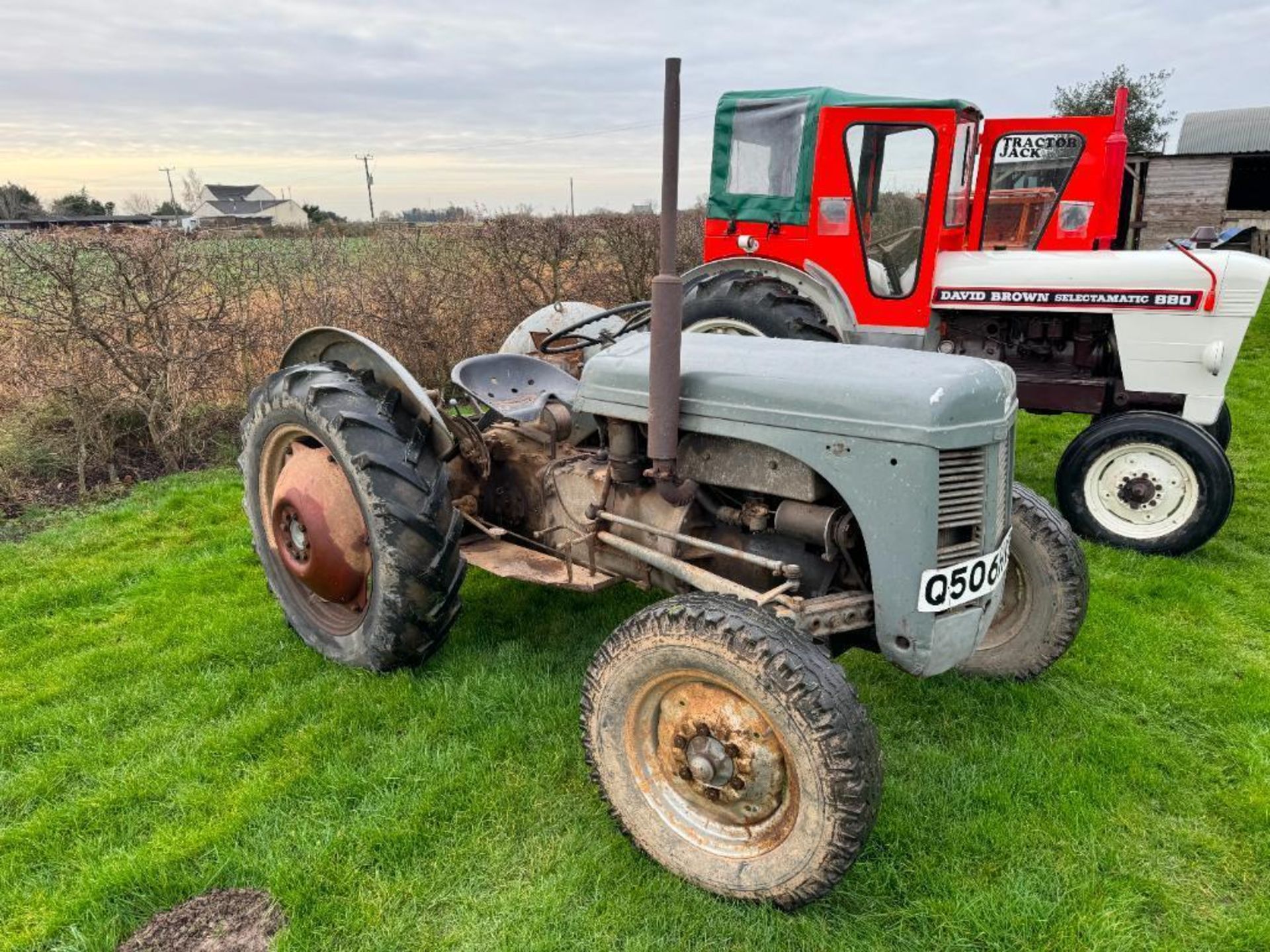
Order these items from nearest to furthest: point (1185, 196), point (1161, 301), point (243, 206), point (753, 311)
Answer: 1. point (1161, 301)
2. point (753, 311)
3. point (1185, 196)
4. point (243, 206)

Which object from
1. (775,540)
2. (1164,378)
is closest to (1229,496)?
(1164,378)

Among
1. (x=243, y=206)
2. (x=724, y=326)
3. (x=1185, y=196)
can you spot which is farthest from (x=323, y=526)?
(x=243, y=206)

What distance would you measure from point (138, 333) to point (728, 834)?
5.25 m

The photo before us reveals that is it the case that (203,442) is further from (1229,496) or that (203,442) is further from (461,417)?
(1229,496)

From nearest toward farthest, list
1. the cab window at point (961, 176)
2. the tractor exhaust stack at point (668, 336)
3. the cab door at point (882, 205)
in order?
the tractor exhaust stack at point (668, 336) → the cab door at point (882, 205) → the cab window at point (961, 176)

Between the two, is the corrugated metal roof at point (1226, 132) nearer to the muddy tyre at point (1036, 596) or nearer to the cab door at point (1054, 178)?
the cab door at point (1054, 178)

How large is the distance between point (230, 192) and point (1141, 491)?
222 feet

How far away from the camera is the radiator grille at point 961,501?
2.13 m

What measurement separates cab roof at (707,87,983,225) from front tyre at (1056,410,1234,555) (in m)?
2.13

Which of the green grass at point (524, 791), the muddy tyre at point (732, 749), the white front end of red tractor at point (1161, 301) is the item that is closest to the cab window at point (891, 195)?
the white front end of red tractor at point (1161, 301)

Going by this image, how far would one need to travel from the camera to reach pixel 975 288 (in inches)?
201

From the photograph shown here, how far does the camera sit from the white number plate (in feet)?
7.07

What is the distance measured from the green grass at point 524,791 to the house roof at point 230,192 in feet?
203

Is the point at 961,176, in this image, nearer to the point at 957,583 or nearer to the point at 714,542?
the point at 714,542
